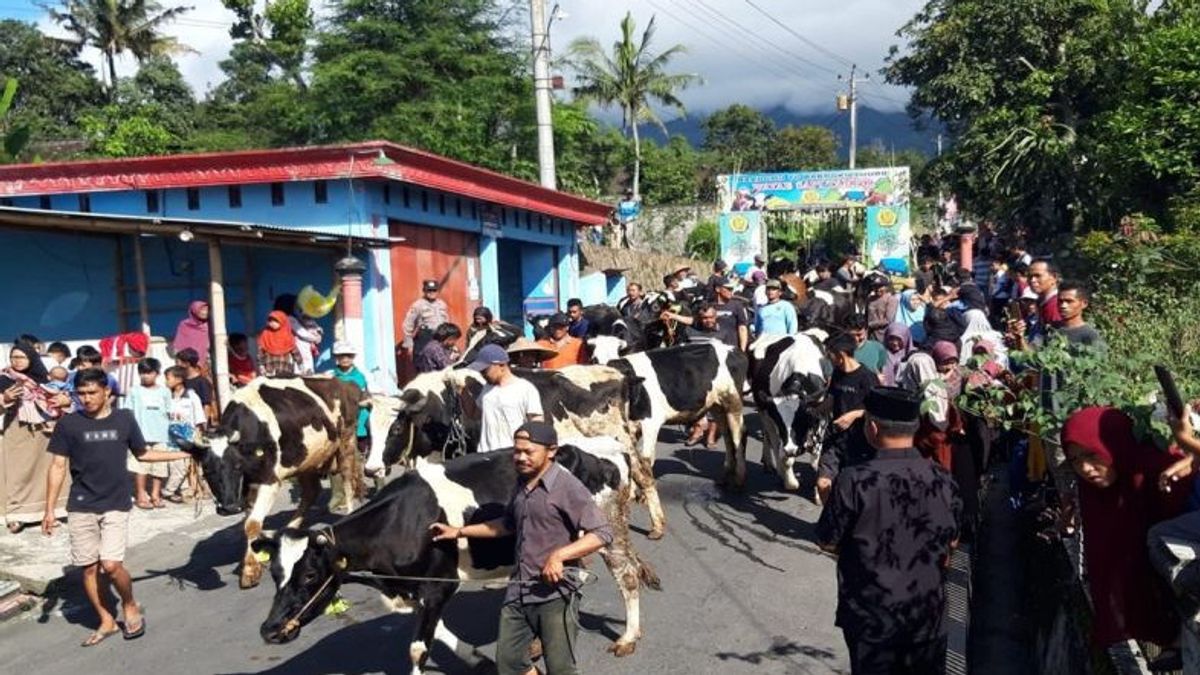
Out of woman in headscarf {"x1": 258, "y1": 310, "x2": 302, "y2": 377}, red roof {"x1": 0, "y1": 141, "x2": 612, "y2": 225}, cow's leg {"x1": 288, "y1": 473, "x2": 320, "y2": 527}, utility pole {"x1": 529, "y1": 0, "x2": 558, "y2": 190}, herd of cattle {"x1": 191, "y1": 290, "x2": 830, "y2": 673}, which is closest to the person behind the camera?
herd of cattle {"x1": 191, "y1": 290, "x2": 830, "y2": 673}

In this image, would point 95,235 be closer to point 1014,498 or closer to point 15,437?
point 15,437

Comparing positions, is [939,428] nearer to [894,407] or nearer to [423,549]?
[894,407]

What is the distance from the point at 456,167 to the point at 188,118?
28.0 metres

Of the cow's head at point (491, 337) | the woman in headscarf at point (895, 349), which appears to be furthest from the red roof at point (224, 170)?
the woman in headscarf at point (895, 349)

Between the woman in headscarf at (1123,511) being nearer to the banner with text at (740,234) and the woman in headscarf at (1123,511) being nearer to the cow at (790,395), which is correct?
the cow at (790,395)

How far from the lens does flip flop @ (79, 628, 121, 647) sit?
7141 millimetres

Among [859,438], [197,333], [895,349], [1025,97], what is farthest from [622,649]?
[1025,97]

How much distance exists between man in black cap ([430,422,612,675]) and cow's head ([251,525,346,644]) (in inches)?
41.6

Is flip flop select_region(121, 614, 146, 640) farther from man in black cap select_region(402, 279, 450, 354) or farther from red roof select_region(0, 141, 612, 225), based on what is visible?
red roof select_region(0, 141, 612, 225)

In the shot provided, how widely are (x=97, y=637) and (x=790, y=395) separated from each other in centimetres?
596

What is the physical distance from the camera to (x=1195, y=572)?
11.8 feet

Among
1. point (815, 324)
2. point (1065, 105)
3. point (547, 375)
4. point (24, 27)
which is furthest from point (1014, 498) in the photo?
point (24, 27)

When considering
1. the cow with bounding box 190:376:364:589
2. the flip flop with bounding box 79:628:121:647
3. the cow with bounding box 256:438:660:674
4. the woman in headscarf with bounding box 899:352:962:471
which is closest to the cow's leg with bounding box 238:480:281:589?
the cow with bounding box 190:376:364:589

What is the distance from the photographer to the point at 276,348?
1205cm
